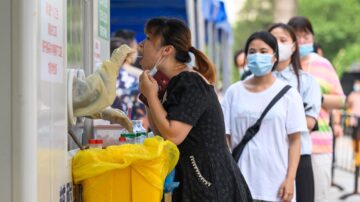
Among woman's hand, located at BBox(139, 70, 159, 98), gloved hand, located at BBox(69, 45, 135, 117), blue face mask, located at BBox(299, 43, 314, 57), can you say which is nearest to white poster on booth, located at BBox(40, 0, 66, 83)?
gloved hand, located at BBox(69, 45, 135, 117)

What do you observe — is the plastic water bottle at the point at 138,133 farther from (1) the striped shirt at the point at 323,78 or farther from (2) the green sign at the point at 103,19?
(1) the striped shirt at the point at 323,78

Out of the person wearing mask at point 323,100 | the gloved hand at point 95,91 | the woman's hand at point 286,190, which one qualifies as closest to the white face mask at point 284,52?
the person wearing mask at point 323,100

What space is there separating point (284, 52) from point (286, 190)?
1.24m

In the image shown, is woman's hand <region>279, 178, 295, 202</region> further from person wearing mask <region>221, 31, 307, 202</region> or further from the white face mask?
the white face mask

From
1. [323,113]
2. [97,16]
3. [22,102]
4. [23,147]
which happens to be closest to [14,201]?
[23,147]

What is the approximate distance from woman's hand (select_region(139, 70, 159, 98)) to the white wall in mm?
1110

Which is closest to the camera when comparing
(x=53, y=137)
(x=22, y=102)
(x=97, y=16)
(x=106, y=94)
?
(x=22, y=102)

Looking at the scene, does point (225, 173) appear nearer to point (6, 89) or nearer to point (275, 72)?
point (6, 89)

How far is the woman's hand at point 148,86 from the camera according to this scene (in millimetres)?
3377

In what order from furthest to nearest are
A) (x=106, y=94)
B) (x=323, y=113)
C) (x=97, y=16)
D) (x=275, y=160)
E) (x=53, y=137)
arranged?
(x=323, y=113) < (x=275, y=160) < (x=97, y=16) < (x=106, y=94) < (x=53, y=137)

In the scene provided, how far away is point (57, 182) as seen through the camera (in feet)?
8.86

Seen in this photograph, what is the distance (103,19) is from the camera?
164 inches

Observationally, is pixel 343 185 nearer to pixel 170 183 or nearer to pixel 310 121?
pixel 310 121

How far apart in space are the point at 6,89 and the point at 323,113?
3.88 m
